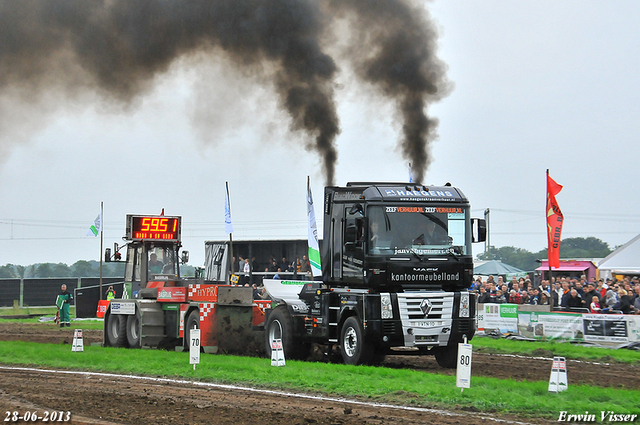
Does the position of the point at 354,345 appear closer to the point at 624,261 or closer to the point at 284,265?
the point at 284,265

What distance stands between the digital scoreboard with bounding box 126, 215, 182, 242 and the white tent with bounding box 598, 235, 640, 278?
2119cm

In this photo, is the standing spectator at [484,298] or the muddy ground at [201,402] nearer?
the muddy ground at [201,402]

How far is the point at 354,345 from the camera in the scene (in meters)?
15.4

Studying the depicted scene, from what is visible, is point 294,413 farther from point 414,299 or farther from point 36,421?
point 414,299

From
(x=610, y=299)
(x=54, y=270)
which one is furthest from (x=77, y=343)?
(x=54, y=270)

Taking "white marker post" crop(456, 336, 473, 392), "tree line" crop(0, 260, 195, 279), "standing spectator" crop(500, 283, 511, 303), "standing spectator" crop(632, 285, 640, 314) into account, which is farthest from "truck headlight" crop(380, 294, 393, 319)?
"tree line" crop(0, 260, 195, 279)

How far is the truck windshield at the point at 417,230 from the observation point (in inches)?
589

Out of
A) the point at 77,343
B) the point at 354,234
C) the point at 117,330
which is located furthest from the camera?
the point at 117,330

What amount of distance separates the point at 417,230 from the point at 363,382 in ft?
11.9

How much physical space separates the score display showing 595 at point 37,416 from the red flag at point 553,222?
1685 centimetres

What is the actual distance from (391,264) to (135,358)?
261 inches

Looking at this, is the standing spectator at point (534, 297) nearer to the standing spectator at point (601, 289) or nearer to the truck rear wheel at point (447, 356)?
the standing spectator at point (601, 289)

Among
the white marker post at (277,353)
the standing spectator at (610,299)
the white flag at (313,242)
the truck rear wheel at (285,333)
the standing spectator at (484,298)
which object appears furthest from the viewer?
the standing spectator at (484,298)

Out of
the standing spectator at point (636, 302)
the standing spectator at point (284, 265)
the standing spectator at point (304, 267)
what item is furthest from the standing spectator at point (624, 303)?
the standing spectator at point (284, 265)
